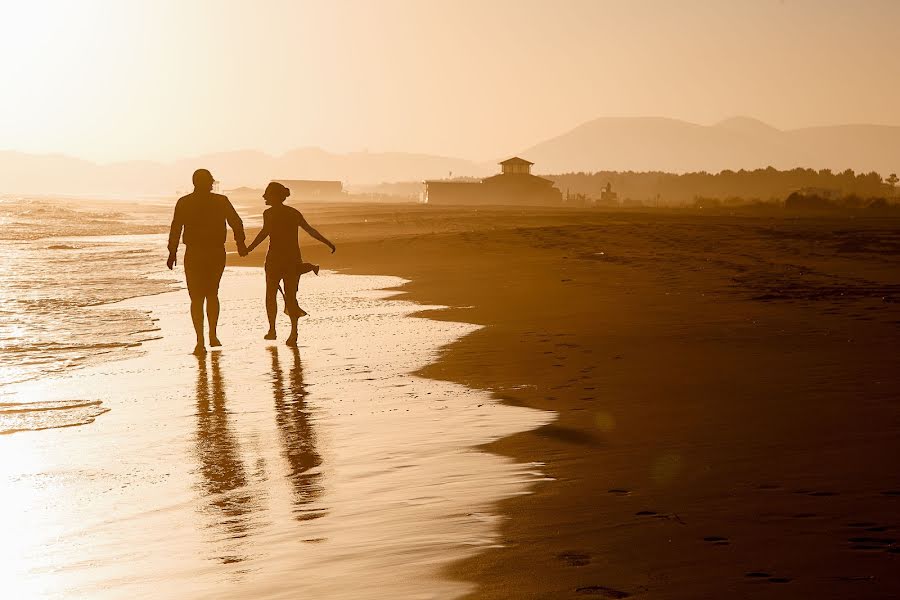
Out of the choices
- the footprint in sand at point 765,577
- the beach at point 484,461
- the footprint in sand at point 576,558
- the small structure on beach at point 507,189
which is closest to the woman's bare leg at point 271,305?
the beach at point 484,461

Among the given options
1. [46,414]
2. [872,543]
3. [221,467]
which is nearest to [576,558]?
Result: [872,543]

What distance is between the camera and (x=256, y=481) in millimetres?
6242

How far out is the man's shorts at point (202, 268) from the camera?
1256cm

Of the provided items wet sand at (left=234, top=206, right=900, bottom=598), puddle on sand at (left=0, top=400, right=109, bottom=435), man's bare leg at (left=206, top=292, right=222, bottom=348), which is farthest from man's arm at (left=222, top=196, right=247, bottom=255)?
puddle on sand at (left=0, top=400, right=109, bottom=435)

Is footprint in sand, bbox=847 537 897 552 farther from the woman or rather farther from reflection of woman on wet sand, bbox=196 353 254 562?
the woman

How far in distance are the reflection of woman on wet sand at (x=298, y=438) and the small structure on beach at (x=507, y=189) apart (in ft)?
304

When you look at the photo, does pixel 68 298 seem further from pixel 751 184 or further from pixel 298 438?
pixel 751 184

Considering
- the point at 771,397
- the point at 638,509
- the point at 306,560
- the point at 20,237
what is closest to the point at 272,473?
the point at 306,560

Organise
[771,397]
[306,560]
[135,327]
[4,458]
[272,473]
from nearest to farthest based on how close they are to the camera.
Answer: [306,560]
[272,473]
[4,458]
[771,397]
[135,327]

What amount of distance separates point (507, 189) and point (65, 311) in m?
91.3

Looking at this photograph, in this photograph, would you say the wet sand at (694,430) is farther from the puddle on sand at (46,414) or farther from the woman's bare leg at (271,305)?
the puddle on sand at (46,414)

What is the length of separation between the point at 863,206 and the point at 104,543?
63.8 metres

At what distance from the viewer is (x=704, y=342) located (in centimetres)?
1180

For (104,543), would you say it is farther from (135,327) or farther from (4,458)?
(135,327)
